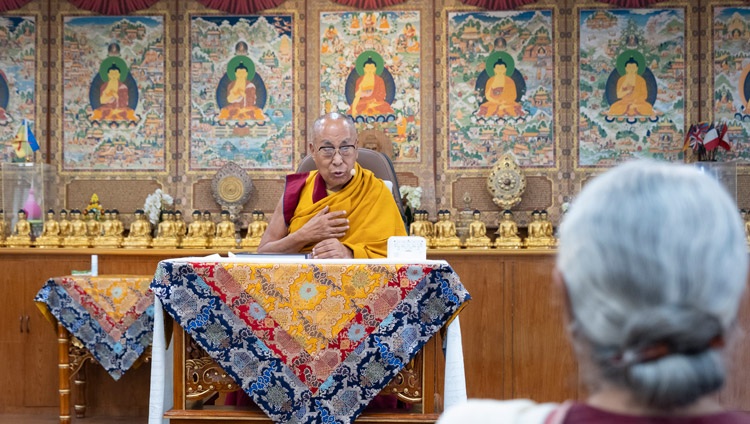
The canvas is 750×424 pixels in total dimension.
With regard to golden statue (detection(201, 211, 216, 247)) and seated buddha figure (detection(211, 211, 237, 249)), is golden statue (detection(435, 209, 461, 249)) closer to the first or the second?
seated buddha figure (detection(211, 211, 237, 249))

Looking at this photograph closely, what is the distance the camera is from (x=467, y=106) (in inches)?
247

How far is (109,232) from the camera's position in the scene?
6.02 metres

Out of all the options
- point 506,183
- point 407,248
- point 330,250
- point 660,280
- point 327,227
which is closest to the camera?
point 660,280

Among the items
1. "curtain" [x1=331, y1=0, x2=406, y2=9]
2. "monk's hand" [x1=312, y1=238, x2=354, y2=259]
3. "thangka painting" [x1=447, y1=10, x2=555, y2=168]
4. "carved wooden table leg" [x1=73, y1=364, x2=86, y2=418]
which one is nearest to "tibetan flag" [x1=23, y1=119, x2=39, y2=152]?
"carved wooden table leg" [x1=73, y1=364, x2=86, y2=418]

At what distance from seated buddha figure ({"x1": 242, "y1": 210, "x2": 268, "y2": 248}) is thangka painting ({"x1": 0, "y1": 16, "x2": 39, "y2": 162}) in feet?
6.47

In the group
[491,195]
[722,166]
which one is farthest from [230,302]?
[722,166]

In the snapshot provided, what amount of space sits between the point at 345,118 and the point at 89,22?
3.41m

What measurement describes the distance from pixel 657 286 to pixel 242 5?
5.95 m

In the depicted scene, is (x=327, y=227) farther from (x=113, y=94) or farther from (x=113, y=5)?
(x=113, y=5)

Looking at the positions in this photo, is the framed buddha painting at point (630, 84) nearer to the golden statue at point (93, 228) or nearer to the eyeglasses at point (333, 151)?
the eyeglasses at point (333, 151)

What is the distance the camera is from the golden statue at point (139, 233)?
19.5 feet

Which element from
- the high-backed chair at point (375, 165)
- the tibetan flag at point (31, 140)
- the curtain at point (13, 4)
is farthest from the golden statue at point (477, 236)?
the curtain at point (13, 4)

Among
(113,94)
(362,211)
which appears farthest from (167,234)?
(362,211)

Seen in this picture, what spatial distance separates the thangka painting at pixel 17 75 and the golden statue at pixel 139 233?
1.22 metres
